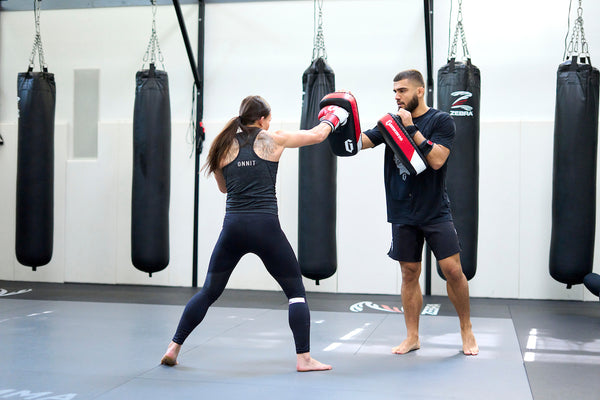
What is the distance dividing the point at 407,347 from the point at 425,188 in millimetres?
792

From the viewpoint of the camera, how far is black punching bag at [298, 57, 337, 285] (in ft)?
15.0

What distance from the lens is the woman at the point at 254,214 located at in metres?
2.61

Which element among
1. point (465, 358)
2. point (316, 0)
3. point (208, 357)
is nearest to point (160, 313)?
point (208, 357)

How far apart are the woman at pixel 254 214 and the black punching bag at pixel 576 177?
2404 mm

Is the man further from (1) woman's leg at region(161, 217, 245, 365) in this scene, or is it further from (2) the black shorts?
(1) woman's leg at region(161, 217, 245, 365)

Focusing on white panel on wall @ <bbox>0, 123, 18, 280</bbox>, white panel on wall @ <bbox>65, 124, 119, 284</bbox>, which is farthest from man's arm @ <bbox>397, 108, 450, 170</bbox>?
white panel on wall @ <bbox>0, 123, 18, 280</bbox>

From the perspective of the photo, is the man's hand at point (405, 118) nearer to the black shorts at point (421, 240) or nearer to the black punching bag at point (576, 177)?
the black shorts at point (421, 240)

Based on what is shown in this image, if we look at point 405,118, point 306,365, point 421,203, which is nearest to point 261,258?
point 306,365

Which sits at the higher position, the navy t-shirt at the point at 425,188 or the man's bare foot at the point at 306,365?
the navy t-shirt at the point at 425,188

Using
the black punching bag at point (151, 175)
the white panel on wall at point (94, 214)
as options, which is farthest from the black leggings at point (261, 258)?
the white panel on wall at point (94, 214)

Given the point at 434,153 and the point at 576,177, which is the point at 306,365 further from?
the point at 576,177

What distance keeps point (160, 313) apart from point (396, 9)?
3.54 meters

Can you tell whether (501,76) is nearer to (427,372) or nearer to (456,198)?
(456,198)

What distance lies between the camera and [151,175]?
16.3 feet
